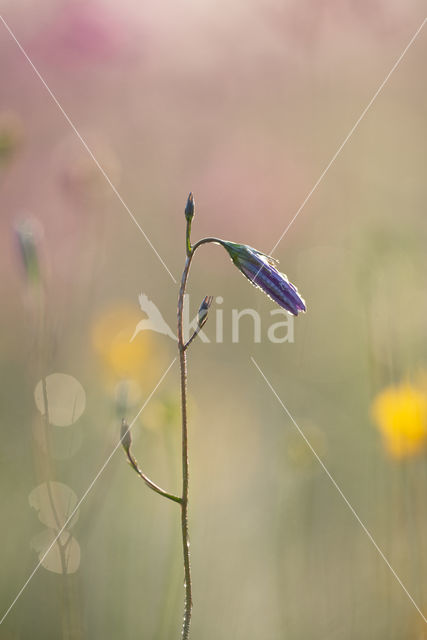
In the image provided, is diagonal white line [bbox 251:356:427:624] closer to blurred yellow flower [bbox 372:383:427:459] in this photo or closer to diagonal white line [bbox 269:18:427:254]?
blurred yellow flower [bbox 372:383:427:459]

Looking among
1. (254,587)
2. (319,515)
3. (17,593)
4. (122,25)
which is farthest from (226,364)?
(122,25)

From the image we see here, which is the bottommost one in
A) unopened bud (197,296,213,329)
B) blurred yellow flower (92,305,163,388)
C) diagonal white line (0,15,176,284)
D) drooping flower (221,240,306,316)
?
unopened bud (197,296,213,329)

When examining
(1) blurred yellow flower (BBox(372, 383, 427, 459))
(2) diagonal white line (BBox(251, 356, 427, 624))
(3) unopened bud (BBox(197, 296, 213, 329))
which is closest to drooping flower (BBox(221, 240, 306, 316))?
(3) unopened bud (BBox(197, 296, 213, 329))

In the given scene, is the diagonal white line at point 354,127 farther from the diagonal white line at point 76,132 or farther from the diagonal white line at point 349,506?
the diagonal white line at point 349,506

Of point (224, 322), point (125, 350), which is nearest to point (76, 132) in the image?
point (125, 350)

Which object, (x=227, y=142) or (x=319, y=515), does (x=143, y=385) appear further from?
(x=227, y=142)

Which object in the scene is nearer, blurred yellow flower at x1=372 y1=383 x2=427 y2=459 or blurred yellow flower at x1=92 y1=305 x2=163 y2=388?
blurred yellow flower at x1=372 y1=383 x2=427 y2=459

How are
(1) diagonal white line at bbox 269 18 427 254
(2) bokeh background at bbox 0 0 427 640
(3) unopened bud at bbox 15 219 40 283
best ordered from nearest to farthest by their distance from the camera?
(3) unopened bud at bbox 15 219 40 283, (2) bokeh background at bbox 0 0 427 640, (1) diagonal white line at bbox 269 18 427 254
